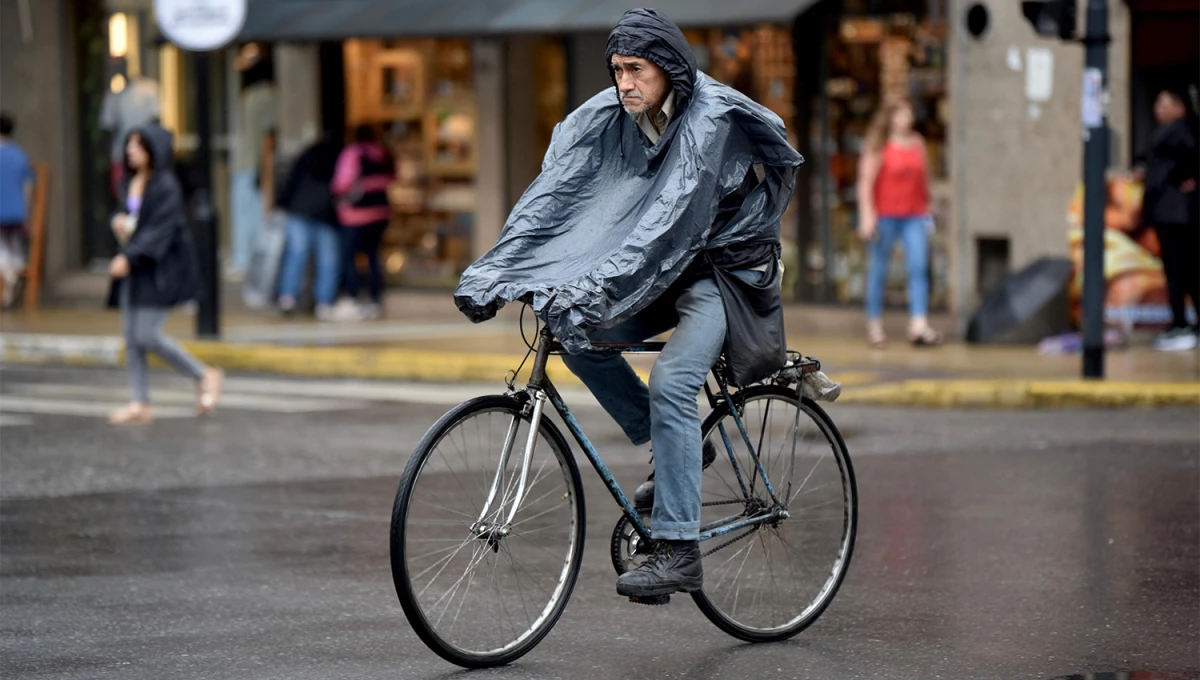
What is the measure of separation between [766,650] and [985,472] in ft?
12.1

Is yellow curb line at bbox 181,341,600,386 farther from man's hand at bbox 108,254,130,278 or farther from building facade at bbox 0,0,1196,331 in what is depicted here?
building facade at bbox 0,0,1196,331

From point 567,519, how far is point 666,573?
0.51 m

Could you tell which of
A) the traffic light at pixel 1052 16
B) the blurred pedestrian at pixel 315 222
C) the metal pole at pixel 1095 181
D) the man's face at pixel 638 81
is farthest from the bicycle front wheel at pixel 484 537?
the blurred pedestrian at pixel 315 222

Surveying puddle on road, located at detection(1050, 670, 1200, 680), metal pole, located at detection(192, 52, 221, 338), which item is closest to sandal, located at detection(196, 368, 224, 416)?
metal pole, located at detection(192, 52, 221, 338)

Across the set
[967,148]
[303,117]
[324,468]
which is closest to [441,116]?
[303,117]

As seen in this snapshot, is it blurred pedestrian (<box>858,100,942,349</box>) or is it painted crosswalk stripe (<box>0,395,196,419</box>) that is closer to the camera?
painted crosswalk stripe (<box>0,395,196,419</box>)

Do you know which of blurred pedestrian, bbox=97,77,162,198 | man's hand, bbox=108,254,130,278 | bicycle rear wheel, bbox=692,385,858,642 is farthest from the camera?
blurred pedestrian, bbox=97,77,162,198

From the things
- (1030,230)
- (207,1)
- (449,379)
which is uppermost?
(207,1)

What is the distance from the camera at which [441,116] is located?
18828 mm

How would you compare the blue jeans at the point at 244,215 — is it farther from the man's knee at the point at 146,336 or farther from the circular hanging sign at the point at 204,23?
the man's knee at the point at 146,336

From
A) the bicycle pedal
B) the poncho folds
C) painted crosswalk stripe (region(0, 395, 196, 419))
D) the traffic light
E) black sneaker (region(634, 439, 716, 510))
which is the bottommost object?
painted crosswalk stripe (region(0, 395, 196, 419))

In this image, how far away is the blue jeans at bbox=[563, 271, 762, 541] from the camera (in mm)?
5384

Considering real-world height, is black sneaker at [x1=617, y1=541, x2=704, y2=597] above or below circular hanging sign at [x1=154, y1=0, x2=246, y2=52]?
below

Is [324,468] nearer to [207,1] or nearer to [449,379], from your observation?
[449,379]
